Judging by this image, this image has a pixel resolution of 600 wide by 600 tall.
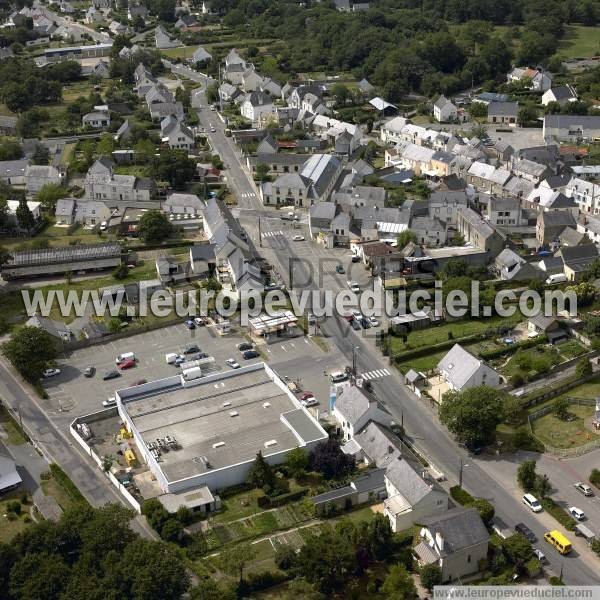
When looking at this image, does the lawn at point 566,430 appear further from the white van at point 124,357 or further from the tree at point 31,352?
the tree at point 31,352

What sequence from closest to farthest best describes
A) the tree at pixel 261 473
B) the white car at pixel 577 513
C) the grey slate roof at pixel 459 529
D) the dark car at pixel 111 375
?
the grey slate roof at pixel 459 529, the white car at pixel 577 513, the tree at pixel 261 473, the dark car at pixel 111 375

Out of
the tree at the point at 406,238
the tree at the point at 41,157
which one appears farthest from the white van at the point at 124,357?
the tree at the point at 41,157

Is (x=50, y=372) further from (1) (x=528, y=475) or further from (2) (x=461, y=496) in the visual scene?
(1) (x=528, y=475)

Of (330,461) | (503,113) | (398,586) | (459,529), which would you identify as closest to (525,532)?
(459,529)

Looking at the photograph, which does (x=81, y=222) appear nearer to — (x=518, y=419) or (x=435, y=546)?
(x=518, y=419)

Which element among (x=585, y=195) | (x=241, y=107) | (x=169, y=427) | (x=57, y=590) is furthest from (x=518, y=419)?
(x=241, y=107)

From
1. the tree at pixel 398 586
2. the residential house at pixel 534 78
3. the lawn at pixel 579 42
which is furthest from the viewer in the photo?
the lawn at pixel 579 42

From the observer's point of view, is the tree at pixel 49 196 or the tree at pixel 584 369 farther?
the tree at pixel 49 196
